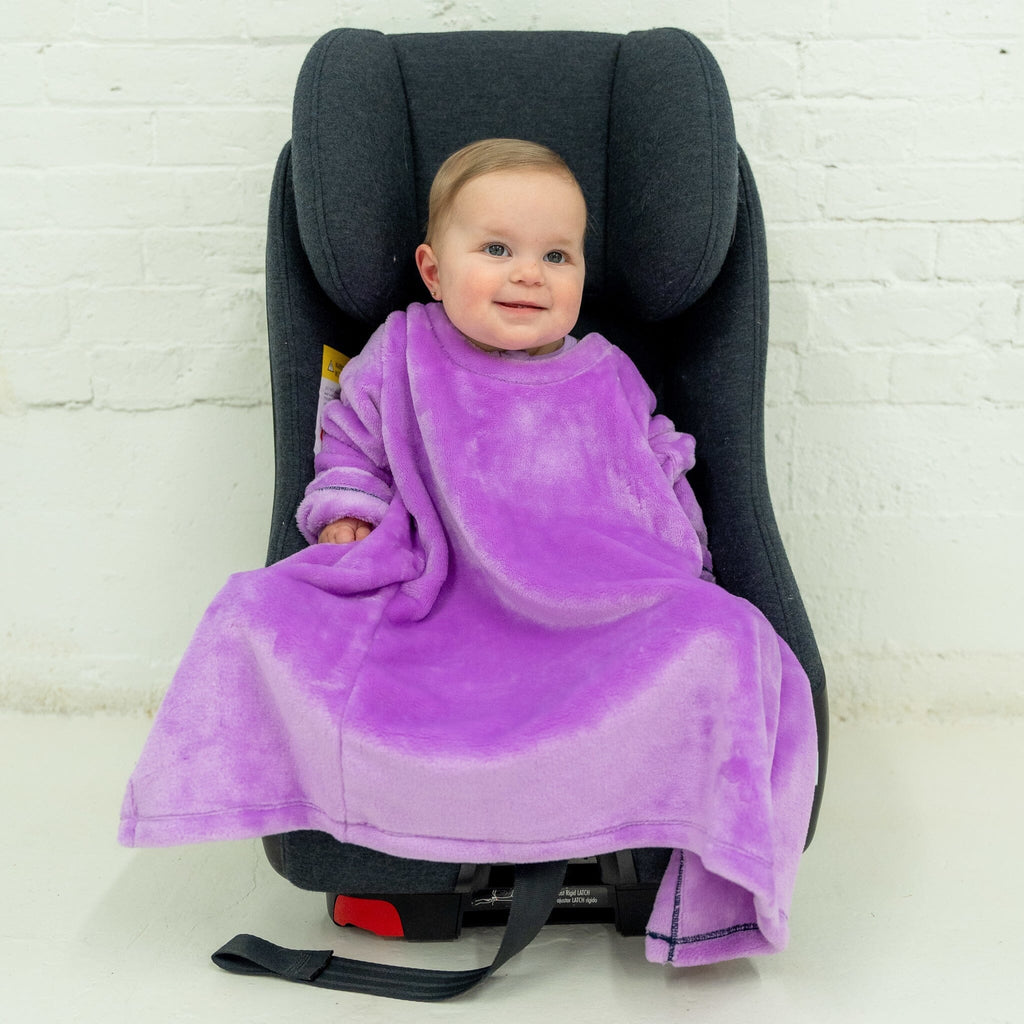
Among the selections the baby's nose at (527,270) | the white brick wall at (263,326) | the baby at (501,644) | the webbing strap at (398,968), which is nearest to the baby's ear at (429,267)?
the baby at (501,644)

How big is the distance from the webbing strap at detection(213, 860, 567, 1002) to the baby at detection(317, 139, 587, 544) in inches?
17.4

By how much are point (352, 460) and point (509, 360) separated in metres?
0.23

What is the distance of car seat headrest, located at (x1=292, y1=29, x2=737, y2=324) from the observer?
1306 mm

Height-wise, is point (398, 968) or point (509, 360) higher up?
point (509, 360)

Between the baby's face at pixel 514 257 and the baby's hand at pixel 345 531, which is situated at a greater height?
the baby's face at pixel 514 257

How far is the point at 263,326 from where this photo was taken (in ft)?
5.54

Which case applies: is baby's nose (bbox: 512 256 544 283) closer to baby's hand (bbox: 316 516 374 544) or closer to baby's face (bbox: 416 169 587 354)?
baby's face (bbox: 416 169 587 354)

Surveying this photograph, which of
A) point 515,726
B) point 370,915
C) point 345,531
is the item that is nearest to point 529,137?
point 345,531

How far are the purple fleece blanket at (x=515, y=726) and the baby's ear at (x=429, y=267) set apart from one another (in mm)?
329

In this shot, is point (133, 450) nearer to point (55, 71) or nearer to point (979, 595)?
point (55, 71)

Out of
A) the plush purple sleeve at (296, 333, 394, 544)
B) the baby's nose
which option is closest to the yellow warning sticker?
the plush purple sleeve at (296, 333, 394, 544)

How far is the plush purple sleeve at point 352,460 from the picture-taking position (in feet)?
4.33

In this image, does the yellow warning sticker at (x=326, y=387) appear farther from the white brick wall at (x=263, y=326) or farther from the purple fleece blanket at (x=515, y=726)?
the white brick wall at (x=263, y=326)

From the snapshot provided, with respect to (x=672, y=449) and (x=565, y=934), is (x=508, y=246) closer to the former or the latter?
(x=672, y=449)
